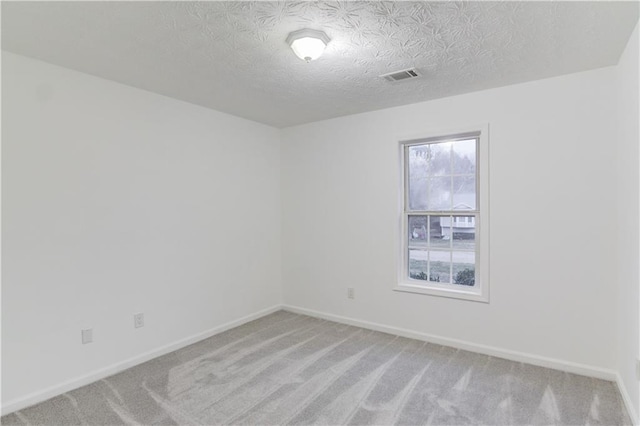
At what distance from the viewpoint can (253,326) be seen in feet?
13.3

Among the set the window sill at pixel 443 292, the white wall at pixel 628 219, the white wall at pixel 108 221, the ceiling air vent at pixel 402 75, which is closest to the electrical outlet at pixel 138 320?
the white wall at pixel 108 221

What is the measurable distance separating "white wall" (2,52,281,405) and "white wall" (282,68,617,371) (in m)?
1.39

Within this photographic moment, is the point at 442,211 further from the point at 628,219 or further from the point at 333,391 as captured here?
the point at 333,391

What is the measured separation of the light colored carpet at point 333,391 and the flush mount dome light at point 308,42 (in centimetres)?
235

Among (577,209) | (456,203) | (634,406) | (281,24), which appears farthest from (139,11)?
(634,406)

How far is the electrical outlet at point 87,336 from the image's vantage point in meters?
2.74

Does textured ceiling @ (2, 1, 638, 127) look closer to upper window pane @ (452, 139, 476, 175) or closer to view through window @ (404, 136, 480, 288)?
upper window pane @ (452, 139, 476, 175)

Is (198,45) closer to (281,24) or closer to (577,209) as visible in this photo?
(281,24)

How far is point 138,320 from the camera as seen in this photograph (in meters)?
3.12

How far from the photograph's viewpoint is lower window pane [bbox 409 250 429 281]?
147 inches

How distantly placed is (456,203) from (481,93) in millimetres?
1067

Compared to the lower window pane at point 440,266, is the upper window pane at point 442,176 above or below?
above

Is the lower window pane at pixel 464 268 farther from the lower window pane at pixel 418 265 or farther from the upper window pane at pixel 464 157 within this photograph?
the upper window pane at pixel 464 157

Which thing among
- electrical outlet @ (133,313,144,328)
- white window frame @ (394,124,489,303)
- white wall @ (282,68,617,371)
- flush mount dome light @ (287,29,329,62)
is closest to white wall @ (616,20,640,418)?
white wall @ (282,68,617,371)
